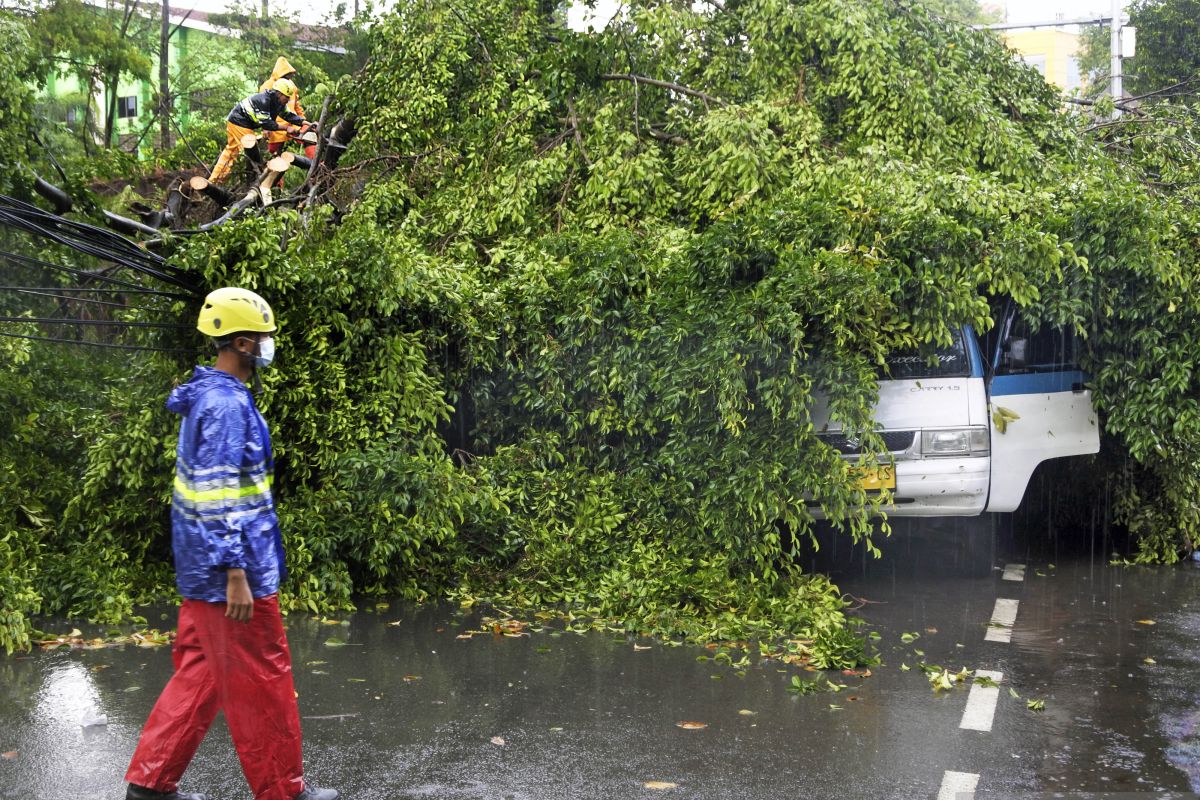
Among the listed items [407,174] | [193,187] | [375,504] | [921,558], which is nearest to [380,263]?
[375,504]

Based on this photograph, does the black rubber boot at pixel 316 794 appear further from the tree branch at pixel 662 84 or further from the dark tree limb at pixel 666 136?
the tree branch at pixel 662 84

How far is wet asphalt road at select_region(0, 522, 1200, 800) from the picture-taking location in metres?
4.89

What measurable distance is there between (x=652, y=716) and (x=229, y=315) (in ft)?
8.98

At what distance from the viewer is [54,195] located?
8258 millimetres

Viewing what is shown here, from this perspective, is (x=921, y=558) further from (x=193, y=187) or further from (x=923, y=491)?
(x=193, y=187)

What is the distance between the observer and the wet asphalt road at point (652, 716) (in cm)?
489

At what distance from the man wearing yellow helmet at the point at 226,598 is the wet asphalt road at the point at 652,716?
49 centimetres

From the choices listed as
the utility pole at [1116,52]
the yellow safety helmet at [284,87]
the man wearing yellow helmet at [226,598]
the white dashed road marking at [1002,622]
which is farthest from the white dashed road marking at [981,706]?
the utility pole at [1116,52]

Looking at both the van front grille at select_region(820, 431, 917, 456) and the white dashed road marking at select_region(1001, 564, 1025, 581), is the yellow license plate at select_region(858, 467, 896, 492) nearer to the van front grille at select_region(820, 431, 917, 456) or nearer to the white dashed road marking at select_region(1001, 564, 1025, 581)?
the van front grille at select_region(820, 431, 917, 456)

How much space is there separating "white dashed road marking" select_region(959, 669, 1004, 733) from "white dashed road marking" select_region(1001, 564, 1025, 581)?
9.36 feet

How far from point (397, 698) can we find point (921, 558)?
517 centimetres

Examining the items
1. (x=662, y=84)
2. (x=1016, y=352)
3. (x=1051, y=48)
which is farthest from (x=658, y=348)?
(x=1051, y=48)

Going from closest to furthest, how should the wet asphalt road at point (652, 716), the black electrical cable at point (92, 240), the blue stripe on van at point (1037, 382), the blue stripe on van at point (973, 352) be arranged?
the wet asphalt road at point (652, 716)
the black electrical cable at point (92, 240)
the blue stripe on van at point (973, 352)
the blue stripe on van at point (1037, 382)

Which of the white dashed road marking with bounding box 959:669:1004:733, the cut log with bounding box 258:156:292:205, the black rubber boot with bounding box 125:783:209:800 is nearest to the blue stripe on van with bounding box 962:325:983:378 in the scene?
the white dashed road marking with bounding box 959:669:1004:733
